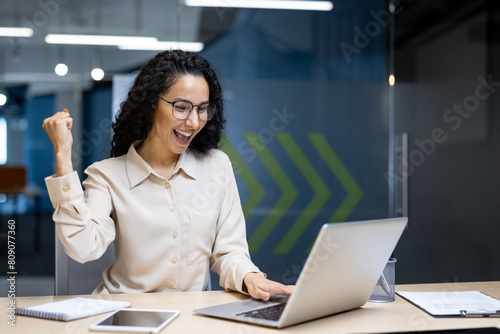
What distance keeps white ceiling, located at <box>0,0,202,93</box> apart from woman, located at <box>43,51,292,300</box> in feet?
6.17

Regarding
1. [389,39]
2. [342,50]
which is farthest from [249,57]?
[389,39]

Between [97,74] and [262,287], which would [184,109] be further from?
[97,74]

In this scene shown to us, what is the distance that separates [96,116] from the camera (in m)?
3.78

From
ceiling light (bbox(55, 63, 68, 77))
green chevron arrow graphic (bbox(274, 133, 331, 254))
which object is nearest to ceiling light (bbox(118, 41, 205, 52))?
ceiling light (bbox(55, 63, 68, 77))

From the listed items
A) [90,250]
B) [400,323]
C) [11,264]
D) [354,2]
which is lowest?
[11,264]

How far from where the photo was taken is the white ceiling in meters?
3.73

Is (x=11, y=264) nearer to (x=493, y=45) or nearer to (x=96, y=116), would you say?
(x=96, y=116)

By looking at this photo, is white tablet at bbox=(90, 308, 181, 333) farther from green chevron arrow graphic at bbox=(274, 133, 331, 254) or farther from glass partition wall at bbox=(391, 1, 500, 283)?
glass partition wall at bbox=(391, 1, 500, 283)

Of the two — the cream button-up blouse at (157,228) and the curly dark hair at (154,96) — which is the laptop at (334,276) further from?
the curly dark hair at (154,96)

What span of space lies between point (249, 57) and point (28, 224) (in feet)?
6.42

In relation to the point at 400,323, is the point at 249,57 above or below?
above

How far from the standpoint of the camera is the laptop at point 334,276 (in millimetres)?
1189

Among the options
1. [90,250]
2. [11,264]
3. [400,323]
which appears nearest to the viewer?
[400,323]

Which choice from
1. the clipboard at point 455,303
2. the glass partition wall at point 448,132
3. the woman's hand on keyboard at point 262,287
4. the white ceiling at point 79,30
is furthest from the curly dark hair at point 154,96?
the glass partition wall at point 448,132
